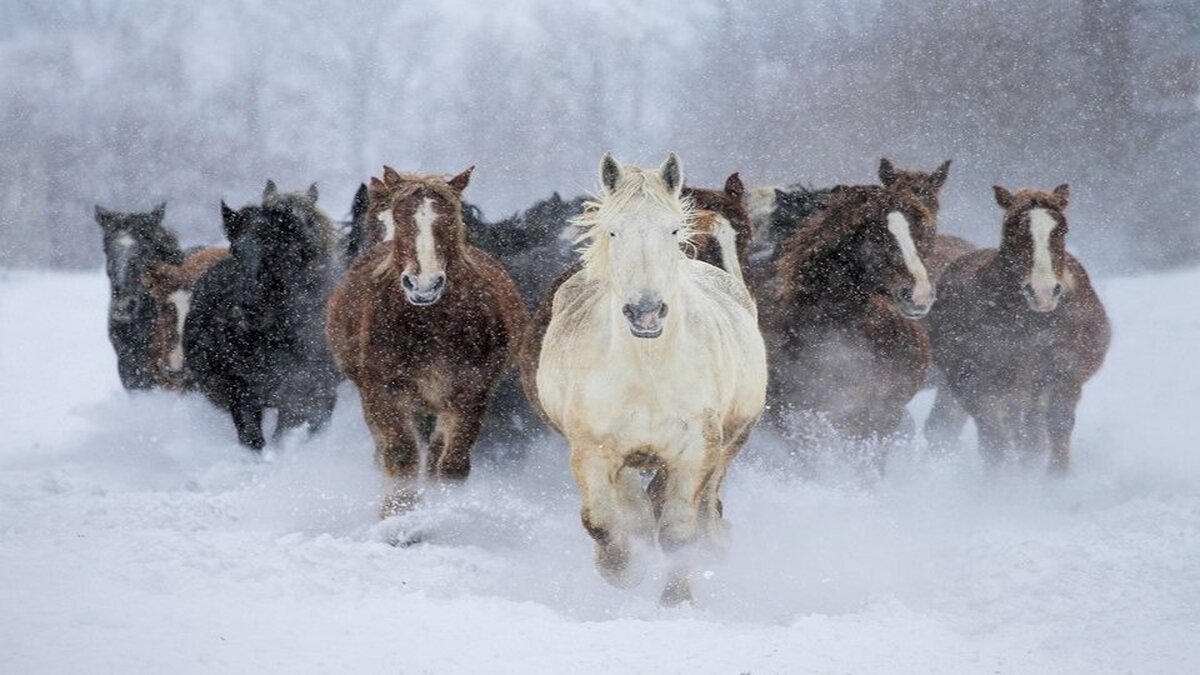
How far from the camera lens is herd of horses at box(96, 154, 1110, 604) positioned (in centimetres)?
464

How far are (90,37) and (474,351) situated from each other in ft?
18.4

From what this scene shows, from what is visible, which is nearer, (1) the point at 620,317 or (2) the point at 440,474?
(1) the point at 620,317

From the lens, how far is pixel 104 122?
11.3 metres

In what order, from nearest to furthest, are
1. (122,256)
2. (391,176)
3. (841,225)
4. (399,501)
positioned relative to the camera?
(399,501)
(391,176)
(841,225)
(122,256)

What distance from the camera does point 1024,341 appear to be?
7.39m

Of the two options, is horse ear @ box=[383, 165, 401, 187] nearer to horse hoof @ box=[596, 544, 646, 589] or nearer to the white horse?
Answer: the white horse

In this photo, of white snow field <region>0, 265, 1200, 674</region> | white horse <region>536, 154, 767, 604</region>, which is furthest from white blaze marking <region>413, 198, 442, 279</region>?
white snow field <region>0, 265, 1200, 674</region>

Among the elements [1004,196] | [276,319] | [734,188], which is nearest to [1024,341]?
[1004,196]

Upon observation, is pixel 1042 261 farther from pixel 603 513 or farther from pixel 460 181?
pixel 603 513

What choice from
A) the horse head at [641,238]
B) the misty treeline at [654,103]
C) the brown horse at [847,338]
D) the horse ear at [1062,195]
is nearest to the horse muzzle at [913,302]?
the brown horse at [847,338]

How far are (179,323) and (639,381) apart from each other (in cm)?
564

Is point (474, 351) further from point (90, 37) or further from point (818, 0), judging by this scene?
point (818, 0)

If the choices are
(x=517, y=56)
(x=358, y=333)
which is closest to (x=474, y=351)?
(x=358, y=333)

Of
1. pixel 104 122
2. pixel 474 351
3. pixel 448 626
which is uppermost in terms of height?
pixel 104 122
